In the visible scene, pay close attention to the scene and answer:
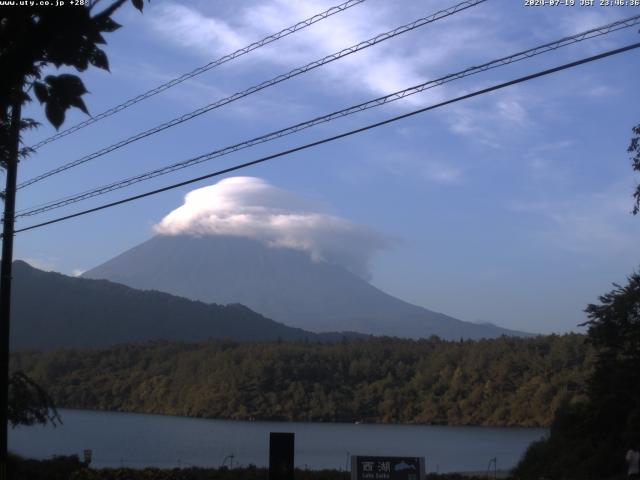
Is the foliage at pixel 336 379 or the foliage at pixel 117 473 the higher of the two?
the foliage at pixel 336 379

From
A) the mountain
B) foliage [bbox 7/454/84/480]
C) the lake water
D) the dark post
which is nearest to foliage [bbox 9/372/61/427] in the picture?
foliage [bbox 7/454/84/480]

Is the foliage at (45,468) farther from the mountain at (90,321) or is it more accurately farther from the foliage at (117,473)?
the mountain at (90,321)

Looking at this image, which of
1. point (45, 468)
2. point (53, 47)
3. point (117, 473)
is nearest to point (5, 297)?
point (117, 473)

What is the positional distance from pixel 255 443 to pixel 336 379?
3651 cm

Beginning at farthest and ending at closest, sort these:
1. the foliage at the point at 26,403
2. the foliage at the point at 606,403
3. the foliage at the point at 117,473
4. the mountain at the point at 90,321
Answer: the mountain at the point at 90,321, the foliage at the point at 606,403, the foliage at the point at 117,473, the foliage at the point at 26,403

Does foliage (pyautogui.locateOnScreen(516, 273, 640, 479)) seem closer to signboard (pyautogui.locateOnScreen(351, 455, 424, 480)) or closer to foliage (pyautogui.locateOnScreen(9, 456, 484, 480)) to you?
foliage (pyautogui.locateOnScreen(9, 456, 484, 480))

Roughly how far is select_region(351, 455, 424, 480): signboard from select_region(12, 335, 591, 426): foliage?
66410mm

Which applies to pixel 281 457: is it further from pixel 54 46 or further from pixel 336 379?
pixel 336 379

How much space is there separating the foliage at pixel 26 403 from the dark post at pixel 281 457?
800 cm

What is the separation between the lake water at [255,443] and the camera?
49.4 metres

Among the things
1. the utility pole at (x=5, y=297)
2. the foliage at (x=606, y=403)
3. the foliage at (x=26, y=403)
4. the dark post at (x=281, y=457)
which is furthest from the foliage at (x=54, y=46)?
the foliage at (x=606, y=403)

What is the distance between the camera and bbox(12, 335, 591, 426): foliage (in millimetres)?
86750

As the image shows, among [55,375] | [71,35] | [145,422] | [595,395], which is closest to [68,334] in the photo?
[55,375]

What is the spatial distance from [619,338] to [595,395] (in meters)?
2.27
